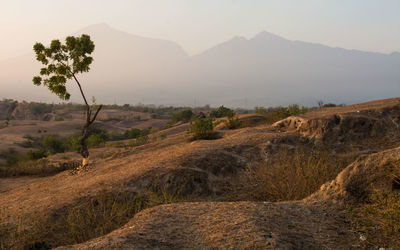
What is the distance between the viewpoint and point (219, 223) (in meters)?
3.61

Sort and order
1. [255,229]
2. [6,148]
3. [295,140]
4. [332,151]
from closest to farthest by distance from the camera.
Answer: [255,229] → [332,151] → [295,140] → [6,148]

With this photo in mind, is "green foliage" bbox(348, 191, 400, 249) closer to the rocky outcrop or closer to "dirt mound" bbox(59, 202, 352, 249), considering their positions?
"dirt mound" bbox(59, 202, 352, 249)

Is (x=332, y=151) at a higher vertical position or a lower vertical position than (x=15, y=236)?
higher

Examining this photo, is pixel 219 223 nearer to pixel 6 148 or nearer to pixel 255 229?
pixel 255 229

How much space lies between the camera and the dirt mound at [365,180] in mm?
4180

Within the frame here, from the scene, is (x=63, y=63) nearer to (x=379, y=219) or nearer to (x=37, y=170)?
(x=37, y=170)

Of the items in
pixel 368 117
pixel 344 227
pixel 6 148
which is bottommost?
pixel 6 148

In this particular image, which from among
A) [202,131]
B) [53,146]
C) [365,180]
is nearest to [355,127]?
[202,131]

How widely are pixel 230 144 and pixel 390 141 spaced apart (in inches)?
203

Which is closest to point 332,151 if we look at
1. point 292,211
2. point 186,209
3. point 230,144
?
point 230,144

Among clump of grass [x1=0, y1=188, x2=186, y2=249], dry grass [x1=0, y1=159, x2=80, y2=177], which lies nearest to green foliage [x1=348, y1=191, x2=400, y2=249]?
clump of grass [x1=0, y1=188, x2=186, y2=249]

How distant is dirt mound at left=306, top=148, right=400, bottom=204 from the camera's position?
4.18 metres

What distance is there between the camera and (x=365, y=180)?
4.34 meters

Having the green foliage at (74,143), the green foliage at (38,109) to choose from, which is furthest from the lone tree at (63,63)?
the green foliage at (38,109)
